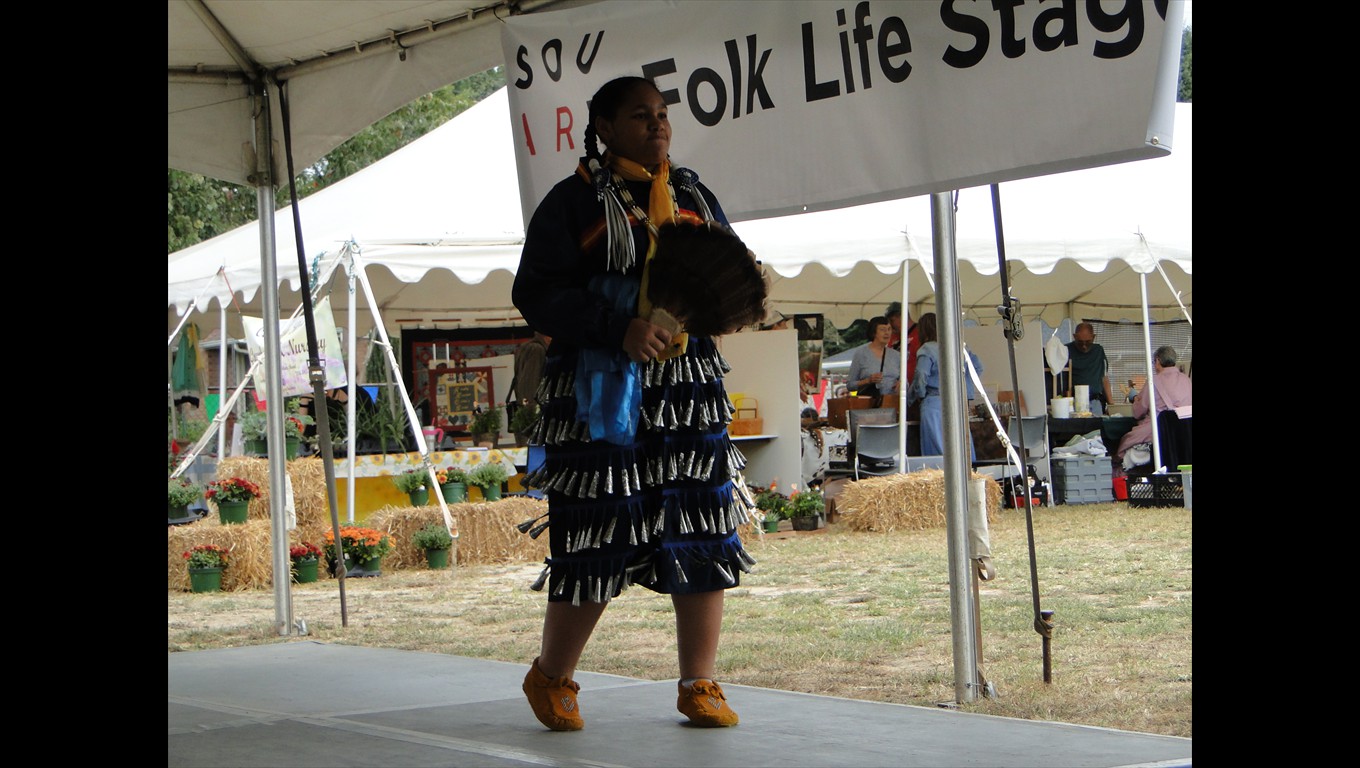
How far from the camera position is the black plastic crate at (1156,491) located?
12.0 meters

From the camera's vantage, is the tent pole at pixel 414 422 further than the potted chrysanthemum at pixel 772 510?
No

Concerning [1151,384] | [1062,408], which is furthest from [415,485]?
[1062,408]

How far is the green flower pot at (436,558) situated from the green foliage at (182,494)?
2.01 meters

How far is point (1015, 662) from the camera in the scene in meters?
5.07

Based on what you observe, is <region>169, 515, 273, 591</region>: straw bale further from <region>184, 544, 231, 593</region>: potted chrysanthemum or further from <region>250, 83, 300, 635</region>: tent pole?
<region>250, 83, 300, 635</region>: tent pole

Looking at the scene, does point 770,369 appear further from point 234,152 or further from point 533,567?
point 234,152

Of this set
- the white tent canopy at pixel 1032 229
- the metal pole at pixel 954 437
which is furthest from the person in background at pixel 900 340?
the metal pole at pixel 954 437

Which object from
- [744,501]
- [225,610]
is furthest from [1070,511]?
[744,501]

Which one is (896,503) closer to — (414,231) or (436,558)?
(436,558)

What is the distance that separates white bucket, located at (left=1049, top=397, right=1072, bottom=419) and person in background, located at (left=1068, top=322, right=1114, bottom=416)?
776mm

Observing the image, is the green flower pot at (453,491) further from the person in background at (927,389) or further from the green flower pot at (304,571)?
the person in background at (927,389)

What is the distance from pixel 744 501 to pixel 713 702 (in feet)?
1.64

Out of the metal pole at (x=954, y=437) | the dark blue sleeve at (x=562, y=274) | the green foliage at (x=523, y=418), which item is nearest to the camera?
the dark blue sleeve at (x=562, y=274)

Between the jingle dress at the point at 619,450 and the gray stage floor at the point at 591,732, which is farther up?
the jingle dress at the point at 619,450
